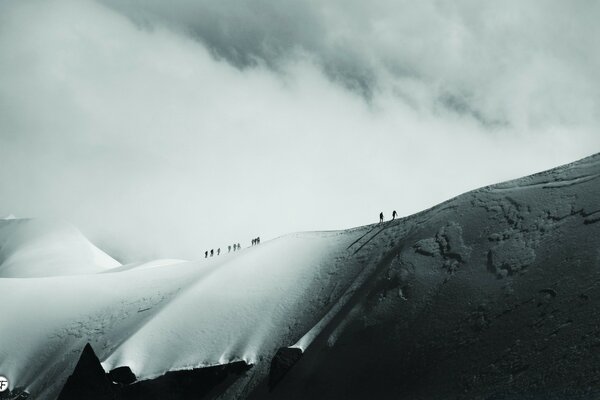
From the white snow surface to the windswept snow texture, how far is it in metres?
0.14

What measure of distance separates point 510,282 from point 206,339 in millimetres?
18996

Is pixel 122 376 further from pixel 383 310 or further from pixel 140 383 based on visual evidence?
pixel 383 310

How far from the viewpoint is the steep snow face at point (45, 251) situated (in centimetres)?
11250

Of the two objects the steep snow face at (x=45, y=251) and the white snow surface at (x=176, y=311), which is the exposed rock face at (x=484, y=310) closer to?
the white snow surface at (x=176, y=311)

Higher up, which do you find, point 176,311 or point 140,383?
point 176,311

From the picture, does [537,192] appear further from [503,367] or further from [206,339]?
[206,339]

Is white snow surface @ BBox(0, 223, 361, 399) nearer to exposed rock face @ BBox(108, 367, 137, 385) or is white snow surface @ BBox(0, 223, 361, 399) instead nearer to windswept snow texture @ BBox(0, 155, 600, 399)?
windswept snow texture @ BBox(0, 155, 600, 399)

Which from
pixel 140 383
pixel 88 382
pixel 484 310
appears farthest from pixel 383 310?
pixel 88 382

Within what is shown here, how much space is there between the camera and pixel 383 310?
85.8 feet

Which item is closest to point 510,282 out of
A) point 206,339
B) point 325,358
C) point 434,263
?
point 434,263

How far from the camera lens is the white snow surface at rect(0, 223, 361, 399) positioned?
30.6 m

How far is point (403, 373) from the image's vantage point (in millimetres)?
21312

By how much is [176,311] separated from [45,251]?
115750 millimetres

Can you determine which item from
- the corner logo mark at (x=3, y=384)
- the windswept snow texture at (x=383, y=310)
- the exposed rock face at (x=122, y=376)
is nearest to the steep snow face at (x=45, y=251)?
the windswept snow texture at (x=383, y=310)
